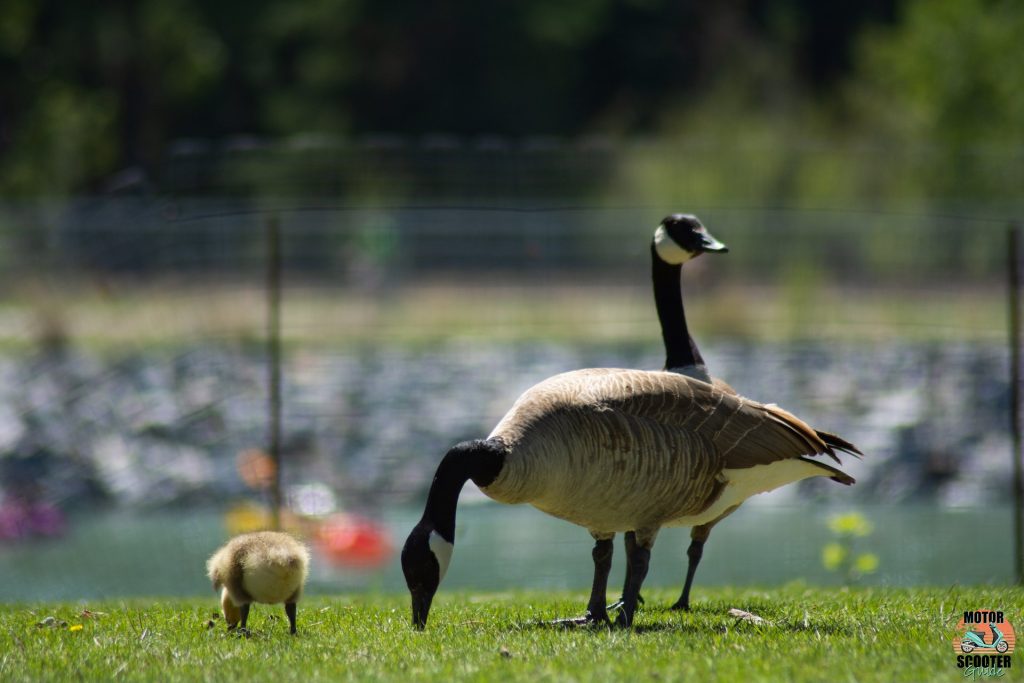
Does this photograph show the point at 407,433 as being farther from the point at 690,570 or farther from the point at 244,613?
the point at 244,613

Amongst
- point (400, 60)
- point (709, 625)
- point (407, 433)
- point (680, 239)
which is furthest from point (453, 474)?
→ point (400, 60)

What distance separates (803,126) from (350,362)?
14.0 m

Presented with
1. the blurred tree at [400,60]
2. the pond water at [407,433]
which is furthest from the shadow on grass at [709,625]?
the blurred tree at [400,60]

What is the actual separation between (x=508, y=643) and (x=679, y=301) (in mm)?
2149

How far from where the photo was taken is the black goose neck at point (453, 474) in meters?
5.48

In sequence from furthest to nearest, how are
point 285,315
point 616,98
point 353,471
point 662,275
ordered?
point 616,98
point 285,315
point 353,471
point 662,275

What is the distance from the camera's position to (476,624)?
20.1 feet

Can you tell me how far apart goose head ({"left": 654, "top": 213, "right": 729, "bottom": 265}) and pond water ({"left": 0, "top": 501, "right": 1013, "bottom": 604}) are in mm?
2767

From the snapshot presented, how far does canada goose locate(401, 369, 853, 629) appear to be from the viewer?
5.53 meters

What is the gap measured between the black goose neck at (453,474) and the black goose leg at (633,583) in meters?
0.89

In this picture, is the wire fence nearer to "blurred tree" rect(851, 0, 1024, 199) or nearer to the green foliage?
"blurred tree" rect(851, 0, 1024, 199)

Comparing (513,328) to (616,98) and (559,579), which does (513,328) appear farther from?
(616,98)

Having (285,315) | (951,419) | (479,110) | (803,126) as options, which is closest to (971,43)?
(803,126)

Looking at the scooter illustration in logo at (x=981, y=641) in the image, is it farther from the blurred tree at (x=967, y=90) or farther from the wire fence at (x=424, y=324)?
the blurred tree at (x=967, y=90)
